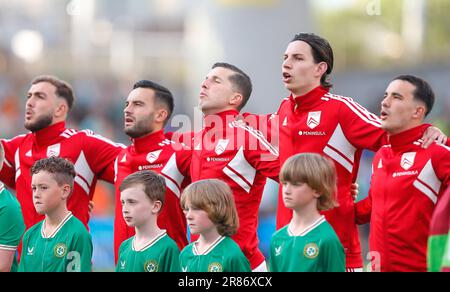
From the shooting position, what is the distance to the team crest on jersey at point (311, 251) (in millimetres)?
6402

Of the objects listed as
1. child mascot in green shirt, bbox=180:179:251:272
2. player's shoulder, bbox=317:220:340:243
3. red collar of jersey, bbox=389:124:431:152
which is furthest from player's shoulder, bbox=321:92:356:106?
player's shoulder, bbox=317:220:340:243

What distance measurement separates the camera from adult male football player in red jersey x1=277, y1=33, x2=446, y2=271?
24.3ft

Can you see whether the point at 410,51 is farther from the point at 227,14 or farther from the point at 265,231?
the point at 265,231

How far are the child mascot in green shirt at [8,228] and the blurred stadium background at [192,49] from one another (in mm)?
3310

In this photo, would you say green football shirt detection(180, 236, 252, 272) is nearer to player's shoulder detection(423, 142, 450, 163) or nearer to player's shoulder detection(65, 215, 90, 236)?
player's shoulder detection(65, 215, 90, 236)

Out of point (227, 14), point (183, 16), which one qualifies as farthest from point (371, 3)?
point (183, 16)

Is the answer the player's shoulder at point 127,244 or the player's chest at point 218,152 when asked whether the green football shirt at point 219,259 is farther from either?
the player's chest at point 218,152

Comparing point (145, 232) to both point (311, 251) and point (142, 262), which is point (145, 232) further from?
point (311, 251)

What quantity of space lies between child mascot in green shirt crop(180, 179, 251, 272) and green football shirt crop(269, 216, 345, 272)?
1.24 feet

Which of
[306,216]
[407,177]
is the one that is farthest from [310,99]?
[306,216]

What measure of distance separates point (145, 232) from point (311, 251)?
4.32ft

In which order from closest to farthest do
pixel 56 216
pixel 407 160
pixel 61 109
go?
pixel 407 160, pixel 56 216, pixel 61 109

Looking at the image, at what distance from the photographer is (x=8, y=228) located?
7.74m

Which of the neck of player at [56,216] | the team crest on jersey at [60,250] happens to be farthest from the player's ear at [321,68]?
the team crest on jersey at [60,250]
